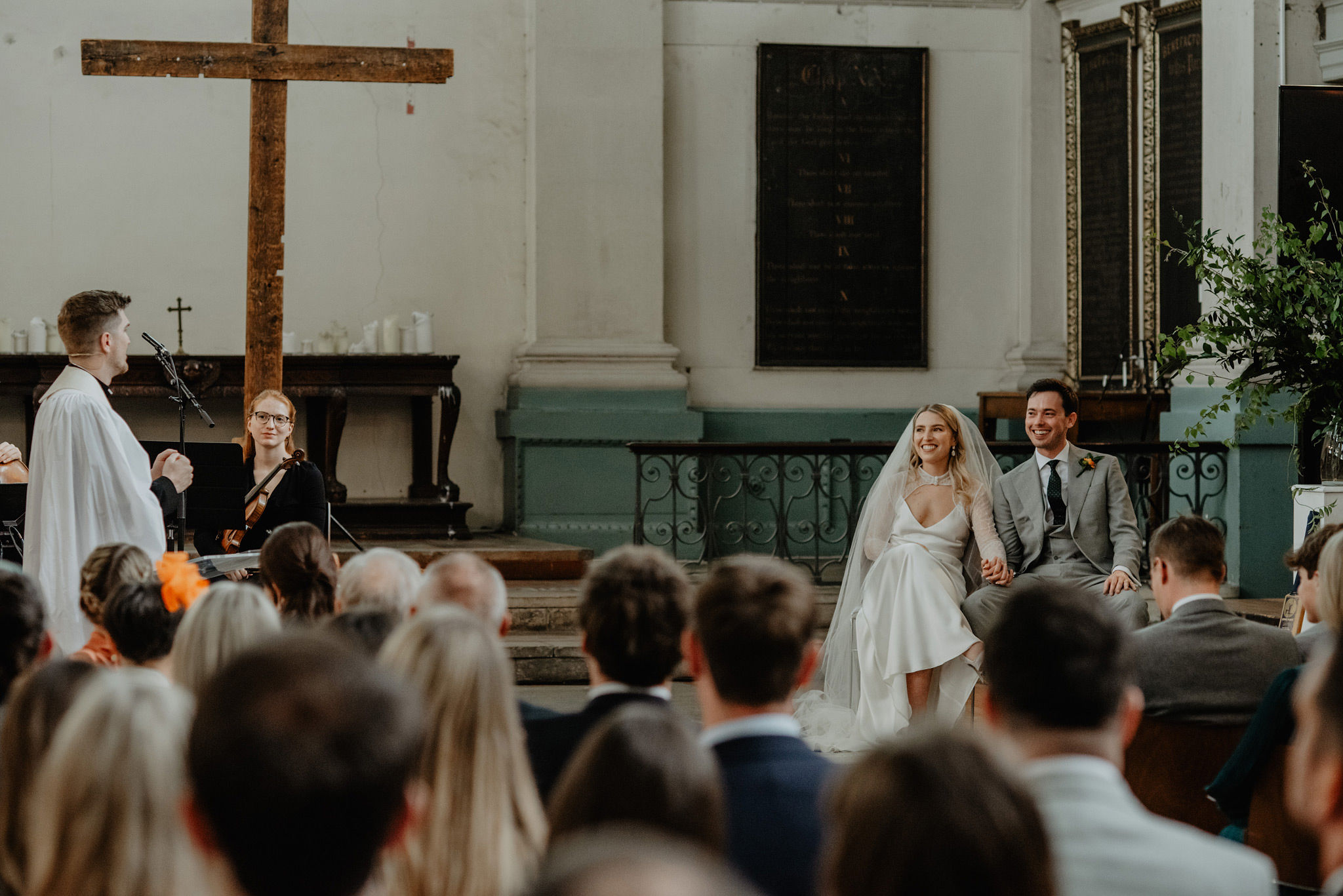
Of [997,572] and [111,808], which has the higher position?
[111,808]

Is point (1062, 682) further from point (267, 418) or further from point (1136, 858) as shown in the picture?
point (267, 418)

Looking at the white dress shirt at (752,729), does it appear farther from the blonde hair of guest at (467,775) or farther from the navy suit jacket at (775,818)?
the blonde hair of guest at (467,775)

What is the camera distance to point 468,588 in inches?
108

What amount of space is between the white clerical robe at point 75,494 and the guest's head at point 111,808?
3.27 m

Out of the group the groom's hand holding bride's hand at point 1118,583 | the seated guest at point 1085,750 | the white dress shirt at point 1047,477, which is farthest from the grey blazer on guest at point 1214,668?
the white dress shirt at point 1047,477

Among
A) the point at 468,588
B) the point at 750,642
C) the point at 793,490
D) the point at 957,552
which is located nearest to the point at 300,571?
the point at 468,588

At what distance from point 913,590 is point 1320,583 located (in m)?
2.67

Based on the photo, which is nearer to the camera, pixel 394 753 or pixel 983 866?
pixel 983 866

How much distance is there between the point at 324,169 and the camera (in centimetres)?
963

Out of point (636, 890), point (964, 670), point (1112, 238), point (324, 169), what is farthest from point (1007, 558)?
point (324, 169)

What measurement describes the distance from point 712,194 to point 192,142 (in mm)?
3618

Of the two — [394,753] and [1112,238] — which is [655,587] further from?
[1112,238]

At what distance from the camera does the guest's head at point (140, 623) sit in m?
2.79

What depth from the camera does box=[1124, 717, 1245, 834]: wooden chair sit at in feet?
10.9
